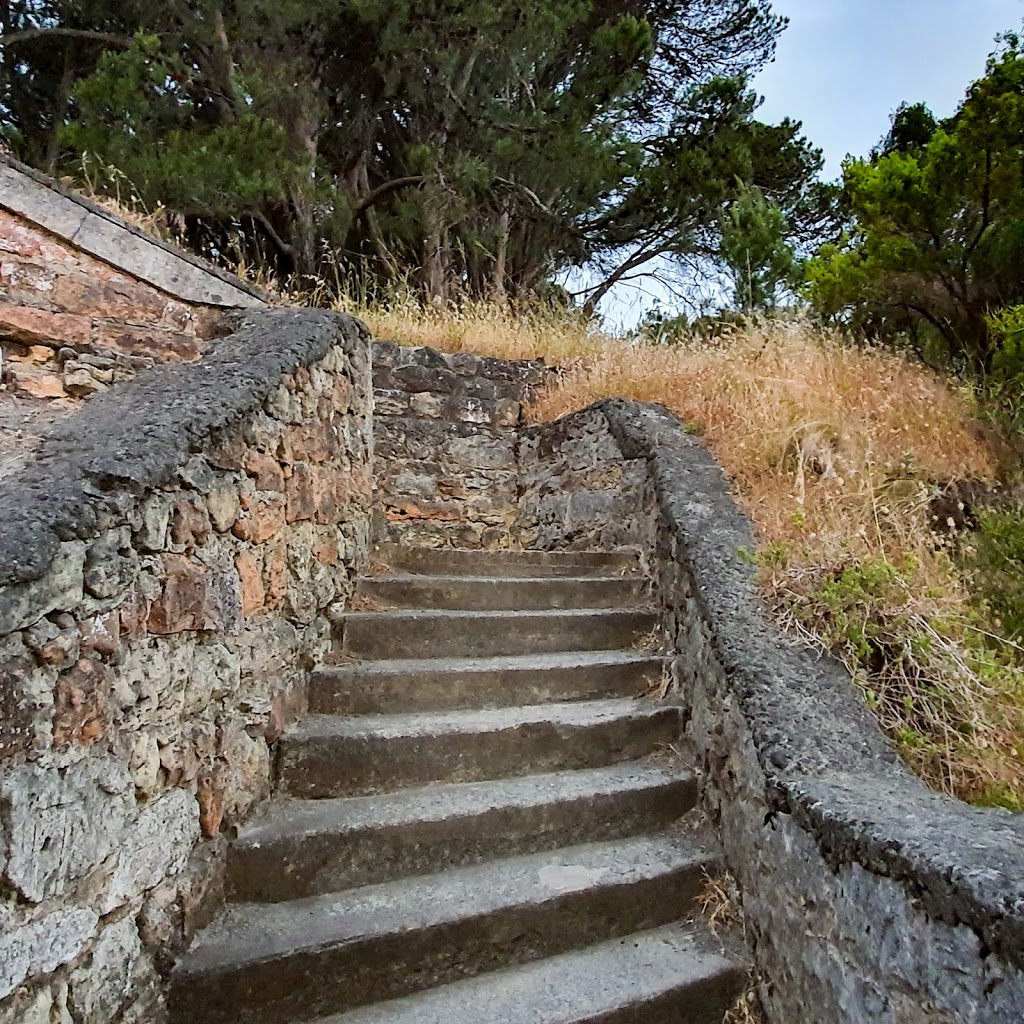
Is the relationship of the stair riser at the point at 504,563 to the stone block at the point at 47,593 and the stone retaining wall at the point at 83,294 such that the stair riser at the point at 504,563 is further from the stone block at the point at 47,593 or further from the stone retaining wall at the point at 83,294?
the stone block at the point at 47,593

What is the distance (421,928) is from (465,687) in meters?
0.90

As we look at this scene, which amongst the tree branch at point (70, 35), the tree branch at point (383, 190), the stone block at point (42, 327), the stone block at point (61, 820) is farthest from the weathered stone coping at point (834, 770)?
the tree branch at point (70, 35)

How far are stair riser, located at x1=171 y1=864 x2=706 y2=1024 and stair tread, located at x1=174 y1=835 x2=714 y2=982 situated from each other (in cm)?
2

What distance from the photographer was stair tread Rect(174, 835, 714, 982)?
1.67 metres

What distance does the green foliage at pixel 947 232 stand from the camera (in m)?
3.80

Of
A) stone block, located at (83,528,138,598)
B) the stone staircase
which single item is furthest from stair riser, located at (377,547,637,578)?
stone block, located at (83,528,138,598)

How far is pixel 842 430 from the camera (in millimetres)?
3469


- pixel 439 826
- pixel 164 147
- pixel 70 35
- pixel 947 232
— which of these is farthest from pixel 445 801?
pixel 70 35

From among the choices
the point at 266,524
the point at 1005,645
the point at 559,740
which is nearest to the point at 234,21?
the point at 266,524

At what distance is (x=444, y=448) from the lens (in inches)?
190

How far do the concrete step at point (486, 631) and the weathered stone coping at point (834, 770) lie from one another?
17.5 inches

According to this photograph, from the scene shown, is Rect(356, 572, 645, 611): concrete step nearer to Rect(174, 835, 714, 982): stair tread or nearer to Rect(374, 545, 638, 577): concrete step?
Rect(374, 545, 638, 577): concrete step

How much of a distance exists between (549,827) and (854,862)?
0.94 metres

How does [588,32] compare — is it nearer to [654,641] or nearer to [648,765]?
[654,641]
